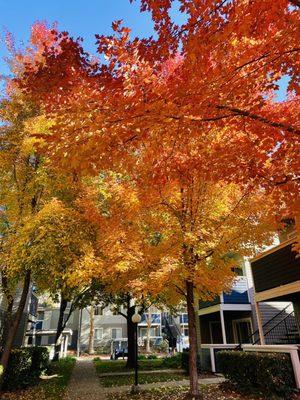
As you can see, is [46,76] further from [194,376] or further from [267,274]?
[267,274]

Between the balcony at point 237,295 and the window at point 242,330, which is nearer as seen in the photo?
the balcony at point 237,295

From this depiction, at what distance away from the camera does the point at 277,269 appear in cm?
1278

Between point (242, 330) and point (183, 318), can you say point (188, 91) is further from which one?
point (183, 318)

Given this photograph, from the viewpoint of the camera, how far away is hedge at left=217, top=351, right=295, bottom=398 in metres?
9.38

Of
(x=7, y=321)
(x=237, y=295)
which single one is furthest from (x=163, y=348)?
(x=7, y=321)

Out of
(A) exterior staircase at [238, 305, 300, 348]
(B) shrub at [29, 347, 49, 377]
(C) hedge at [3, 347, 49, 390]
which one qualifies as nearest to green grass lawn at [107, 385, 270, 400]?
(C) hedge at [3, 347, 49, 390]

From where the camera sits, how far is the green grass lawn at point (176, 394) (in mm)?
10094

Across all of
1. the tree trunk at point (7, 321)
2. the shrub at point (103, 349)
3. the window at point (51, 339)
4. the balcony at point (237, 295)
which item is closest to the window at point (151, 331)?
the shrub at point (103, 349)

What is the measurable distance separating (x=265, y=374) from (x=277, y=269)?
436 cm

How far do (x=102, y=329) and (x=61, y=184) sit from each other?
3870 centimetres

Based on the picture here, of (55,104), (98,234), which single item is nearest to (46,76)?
(55,104)

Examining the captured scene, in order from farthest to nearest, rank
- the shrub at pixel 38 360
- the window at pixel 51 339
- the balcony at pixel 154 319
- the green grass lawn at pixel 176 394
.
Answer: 1. the window at pixel 51 339
2. the balcony at pixel 154 319
3. the shrub at pixel 38 360
4. the green grass lawn at pixel 176 394

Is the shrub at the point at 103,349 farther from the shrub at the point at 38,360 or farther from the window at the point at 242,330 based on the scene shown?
the shrub at the point at 38,360

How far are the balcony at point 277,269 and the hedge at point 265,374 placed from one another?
2.75 m
